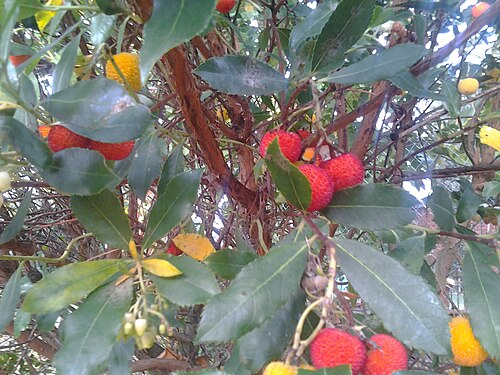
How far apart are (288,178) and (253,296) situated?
0.45 ft

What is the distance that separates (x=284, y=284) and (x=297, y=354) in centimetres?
7

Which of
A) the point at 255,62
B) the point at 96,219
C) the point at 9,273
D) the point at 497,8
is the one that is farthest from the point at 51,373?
the point at 497,8

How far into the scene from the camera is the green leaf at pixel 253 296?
397 mm

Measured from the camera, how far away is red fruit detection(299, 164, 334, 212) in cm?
52

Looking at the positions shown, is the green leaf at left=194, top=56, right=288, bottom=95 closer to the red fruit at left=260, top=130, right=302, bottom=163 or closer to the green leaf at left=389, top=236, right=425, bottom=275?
the red fruit at left=260, top=130, right=302, bottom=163

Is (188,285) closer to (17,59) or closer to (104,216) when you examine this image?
(104,216)

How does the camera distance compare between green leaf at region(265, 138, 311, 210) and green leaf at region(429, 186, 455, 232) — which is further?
green leaf at region(429, 186, 455, 232)

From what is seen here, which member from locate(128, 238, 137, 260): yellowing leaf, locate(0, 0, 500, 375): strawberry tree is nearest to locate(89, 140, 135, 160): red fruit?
locate(0, 0, 500, 375): strawberry tree

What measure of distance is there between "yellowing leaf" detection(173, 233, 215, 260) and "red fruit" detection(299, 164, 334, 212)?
0.74ft

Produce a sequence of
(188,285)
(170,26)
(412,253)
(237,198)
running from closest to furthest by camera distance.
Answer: (170,26) < (188,285) < (412,253) < (237,198)

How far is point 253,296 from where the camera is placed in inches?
16.3

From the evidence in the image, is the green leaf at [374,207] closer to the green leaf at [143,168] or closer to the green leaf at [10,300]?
the green leaf at [143,168]

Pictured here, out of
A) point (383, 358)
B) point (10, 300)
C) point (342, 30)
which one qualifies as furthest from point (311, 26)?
Result: point (10, 300)

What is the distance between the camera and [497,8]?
0.65 meters
